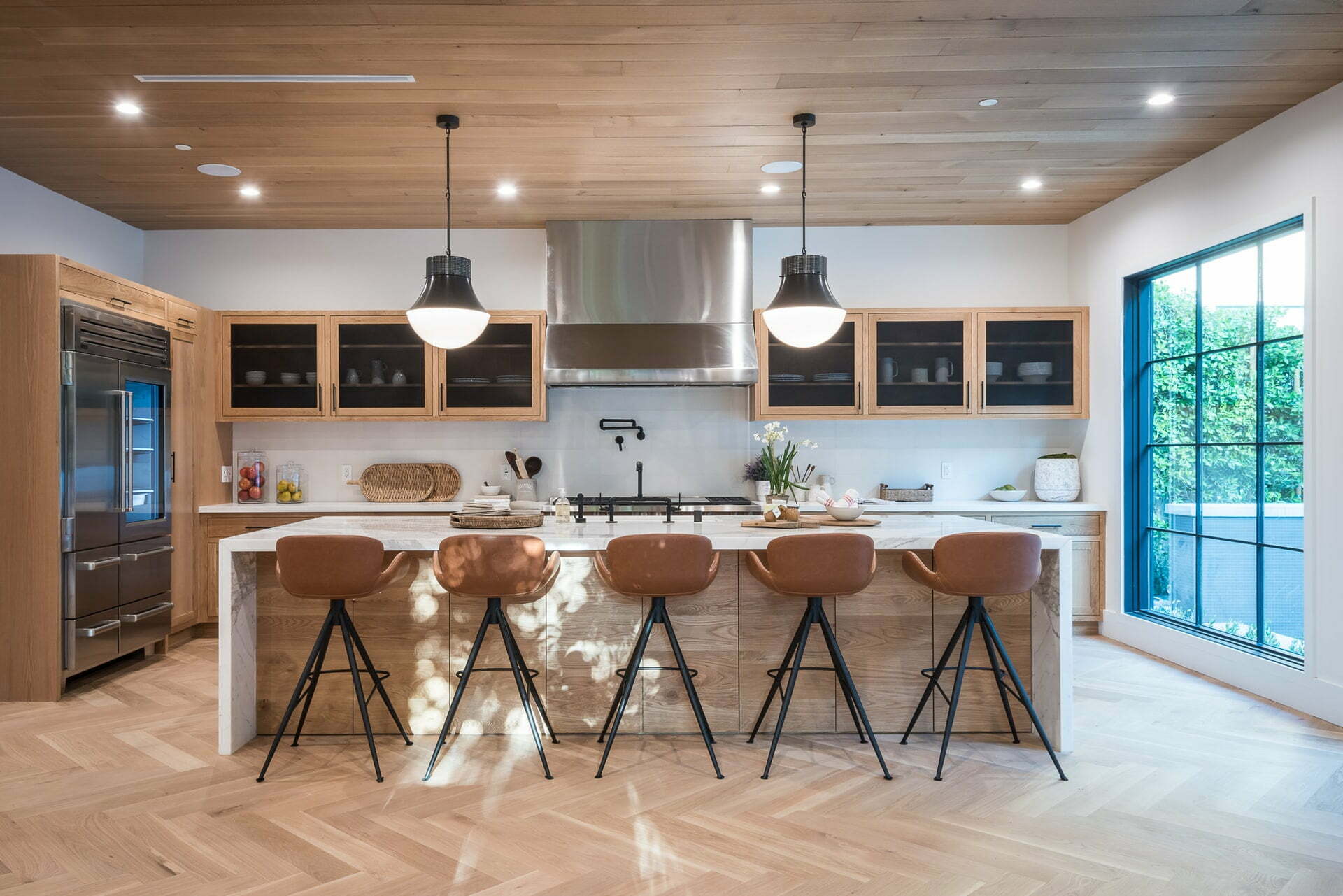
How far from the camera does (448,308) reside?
3338mm

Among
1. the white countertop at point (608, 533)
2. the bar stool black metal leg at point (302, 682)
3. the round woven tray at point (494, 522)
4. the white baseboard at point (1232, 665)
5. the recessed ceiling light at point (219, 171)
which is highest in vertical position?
the recessed ceiling light at point (219, 171)

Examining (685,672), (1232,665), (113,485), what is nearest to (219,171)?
(113,485)

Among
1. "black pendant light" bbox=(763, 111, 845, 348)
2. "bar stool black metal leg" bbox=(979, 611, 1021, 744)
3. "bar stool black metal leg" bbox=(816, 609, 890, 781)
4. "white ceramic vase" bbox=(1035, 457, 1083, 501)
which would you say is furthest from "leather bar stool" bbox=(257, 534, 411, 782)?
"white ceramic vase" bbox=(1035, 457, 1083, 501)

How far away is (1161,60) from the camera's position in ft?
10.4

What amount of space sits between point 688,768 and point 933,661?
106 centimetres

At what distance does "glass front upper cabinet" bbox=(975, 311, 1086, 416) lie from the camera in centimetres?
539

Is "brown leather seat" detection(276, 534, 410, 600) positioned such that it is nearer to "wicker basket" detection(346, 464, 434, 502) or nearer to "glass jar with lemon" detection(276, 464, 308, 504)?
"wicker basket" detection(346, 464, 434, 502)

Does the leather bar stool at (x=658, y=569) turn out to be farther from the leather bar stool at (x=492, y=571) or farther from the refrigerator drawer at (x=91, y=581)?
the refrigerator drawer at (x=91, y=581)

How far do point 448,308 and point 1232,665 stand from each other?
393cm

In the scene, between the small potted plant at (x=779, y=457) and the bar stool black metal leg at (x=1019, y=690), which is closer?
the bar stool black metal leg at (x=1019, y=690)

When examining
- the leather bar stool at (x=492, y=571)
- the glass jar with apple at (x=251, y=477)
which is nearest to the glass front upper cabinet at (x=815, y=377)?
the leather bar stool at (x=492, y=571)

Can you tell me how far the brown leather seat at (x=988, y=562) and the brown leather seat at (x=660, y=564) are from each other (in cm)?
83

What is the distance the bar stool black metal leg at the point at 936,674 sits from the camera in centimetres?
311

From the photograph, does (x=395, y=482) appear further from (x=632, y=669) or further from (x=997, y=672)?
(x=997, y=672)
